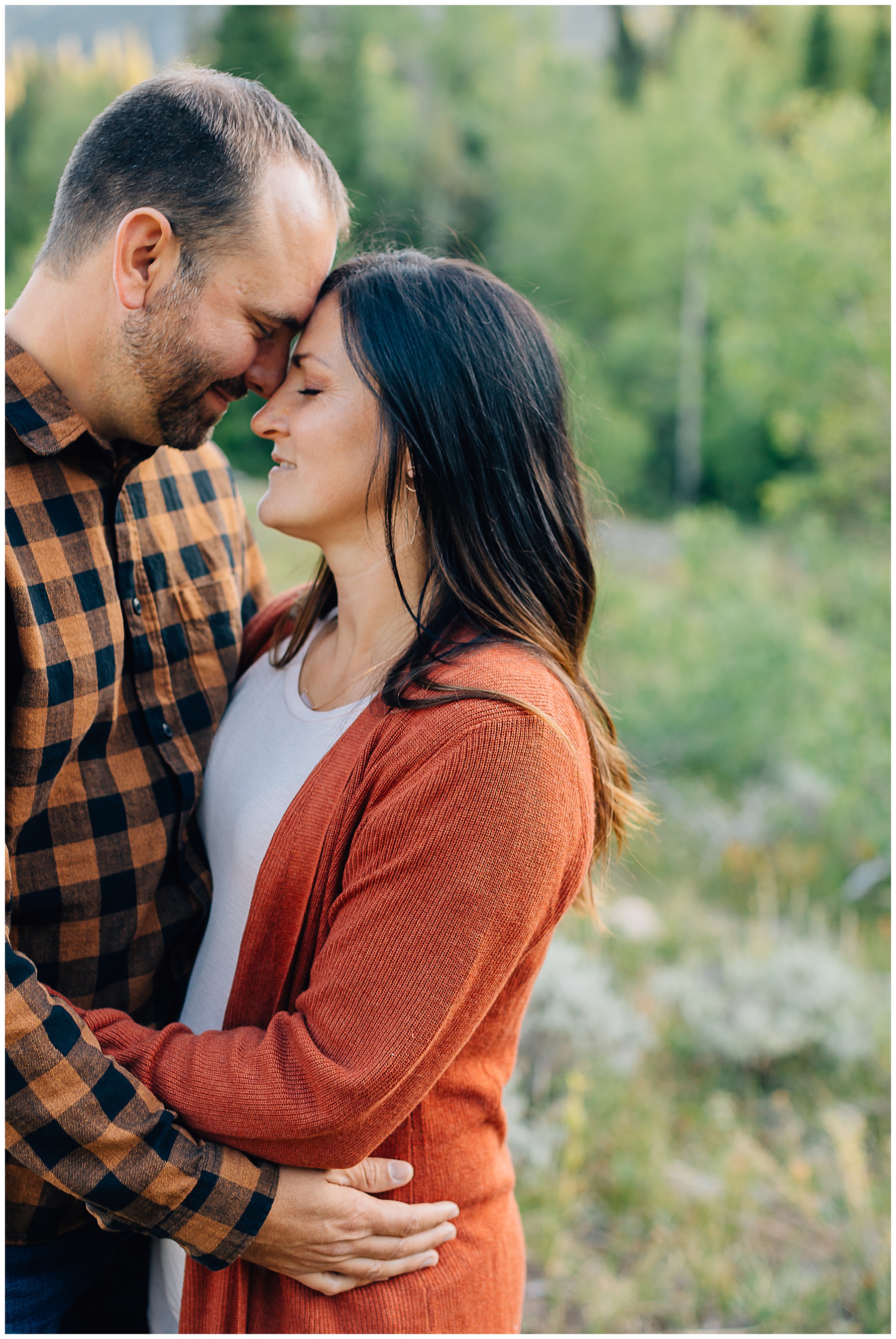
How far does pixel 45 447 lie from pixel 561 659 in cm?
86

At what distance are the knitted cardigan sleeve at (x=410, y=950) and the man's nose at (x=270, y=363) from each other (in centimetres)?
80

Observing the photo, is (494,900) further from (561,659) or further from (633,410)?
(633,410)

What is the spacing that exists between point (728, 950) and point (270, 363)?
371cm

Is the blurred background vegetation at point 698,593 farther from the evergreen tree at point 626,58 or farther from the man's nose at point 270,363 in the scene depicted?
the evergreen tree at point 626,58

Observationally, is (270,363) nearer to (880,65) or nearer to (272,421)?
(272,421)

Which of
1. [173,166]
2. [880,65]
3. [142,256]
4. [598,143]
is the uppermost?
[880,65]

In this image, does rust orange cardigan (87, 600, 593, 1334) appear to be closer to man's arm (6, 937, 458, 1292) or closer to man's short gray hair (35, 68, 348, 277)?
man's arm (6, 937, 458, 1292)

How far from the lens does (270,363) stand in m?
1.61

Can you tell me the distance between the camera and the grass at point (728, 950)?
102 inches

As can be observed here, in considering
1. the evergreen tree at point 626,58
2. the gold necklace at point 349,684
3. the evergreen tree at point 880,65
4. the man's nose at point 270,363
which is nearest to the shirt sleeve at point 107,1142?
the gold necklace at point 349,684

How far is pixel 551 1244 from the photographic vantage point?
2.63m

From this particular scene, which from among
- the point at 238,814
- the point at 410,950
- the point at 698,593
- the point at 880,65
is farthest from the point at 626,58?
the point at 410,950

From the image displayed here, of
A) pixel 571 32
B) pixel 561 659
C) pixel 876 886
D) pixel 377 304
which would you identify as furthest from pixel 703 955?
pixel 571 32

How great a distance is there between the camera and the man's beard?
146 cm
